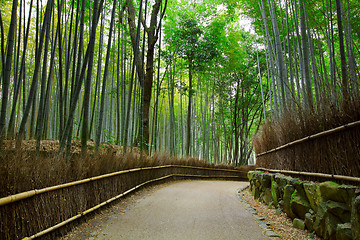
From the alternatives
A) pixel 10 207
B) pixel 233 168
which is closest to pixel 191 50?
pixel 233 168

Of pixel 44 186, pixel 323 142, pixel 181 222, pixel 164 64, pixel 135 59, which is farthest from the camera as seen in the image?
pixel 164 64

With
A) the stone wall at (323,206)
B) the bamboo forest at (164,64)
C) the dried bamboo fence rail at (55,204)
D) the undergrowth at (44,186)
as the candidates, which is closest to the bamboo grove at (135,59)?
the bamboo forest at (164,64)

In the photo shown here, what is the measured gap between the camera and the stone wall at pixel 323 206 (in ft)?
6.00

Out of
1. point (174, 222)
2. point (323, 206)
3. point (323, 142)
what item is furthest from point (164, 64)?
point (323, 206)

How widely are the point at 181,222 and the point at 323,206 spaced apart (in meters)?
1.49

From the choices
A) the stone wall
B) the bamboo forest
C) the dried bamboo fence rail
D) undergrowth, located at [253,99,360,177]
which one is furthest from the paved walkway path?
the bamboo forest

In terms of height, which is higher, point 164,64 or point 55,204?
point 164,64

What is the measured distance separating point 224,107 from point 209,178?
200 inches

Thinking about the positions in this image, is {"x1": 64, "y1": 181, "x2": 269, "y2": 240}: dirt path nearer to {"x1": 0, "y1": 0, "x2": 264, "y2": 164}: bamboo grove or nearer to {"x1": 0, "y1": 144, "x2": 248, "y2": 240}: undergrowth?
{"x1": 0, "y1": 144, "x2": 248, "y2": 240}: undergrowth

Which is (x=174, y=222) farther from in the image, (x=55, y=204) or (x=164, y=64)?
(x=164, y=64)

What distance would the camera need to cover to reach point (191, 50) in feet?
27.7

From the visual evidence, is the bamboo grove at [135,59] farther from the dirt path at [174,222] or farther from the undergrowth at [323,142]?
the undergrowth at [323,142]

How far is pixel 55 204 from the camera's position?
7.23 ft

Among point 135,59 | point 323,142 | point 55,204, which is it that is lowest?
point 55,204
